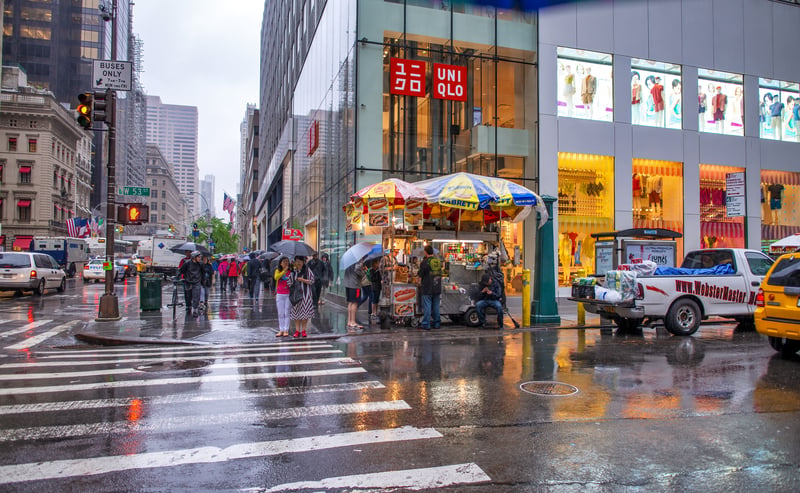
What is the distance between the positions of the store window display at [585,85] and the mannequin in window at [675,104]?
2748mm

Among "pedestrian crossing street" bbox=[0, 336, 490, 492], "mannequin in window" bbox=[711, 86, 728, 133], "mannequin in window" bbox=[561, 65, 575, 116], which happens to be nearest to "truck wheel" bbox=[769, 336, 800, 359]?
"pedestrian crossing street" bbox=[0, 336, 490, 492]

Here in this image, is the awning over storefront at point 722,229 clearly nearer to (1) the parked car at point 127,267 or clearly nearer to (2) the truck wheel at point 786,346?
(2) the truck wheel at point 786,346

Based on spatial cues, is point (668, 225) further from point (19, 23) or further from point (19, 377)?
point (19, 23)

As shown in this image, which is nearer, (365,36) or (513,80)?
(365,36)

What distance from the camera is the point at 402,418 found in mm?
5992

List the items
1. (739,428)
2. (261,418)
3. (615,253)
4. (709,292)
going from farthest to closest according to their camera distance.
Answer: (615,253)
(709,292)
(261,418)
(739,428)

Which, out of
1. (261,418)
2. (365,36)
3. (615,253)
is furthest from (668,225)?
(261,418)

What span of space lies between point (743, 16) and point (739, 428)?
2395cm

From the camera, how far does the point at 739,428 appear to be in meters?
5.63

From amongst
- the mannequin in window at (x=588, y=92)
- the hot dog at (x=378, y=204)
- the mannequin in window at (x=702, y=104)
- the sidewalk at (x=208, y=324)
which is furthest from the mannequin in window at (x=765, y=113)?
the hot dog at (x=378, y=204)

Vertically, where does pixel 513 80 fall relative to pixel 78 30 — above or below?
below

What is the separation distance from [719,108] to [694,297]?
14.0 metres

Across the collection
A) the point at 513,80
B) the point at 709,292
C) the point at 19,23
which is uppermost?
the point at 19,23

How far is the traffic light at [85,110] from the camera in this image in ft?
46.3
